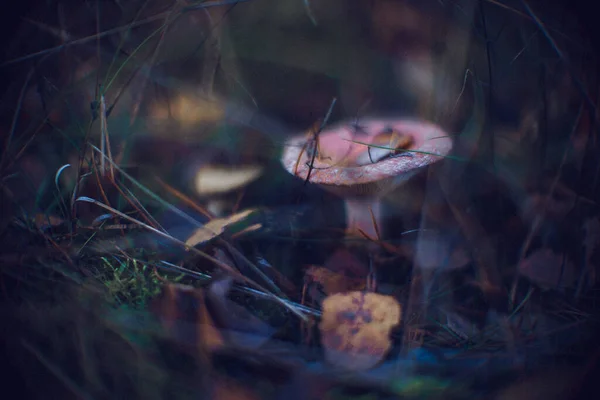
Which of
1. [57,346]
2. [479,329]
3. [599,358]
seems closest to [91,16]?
[57,346]

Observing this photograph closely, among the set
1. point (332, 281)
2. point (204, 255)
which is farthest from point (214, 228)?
point (332, 281)

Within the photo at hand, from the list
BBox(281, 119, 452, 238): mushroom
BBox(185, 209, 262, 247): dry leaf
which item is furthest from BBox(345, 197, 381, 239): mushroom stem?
BBox(185, 209, 262, 247): dry leaf

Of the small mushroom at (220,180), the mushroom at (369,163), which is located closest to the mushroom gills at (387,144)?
the mushroom at (369,163)

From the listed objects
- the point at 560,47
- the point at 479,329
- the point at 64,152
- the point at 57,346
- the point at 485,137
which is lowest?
the point at 57,346

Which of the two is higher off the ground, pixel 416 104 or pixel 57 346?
pixel 416 104

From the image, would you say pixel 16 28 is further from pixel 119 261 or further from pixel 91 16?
pixel 119 261

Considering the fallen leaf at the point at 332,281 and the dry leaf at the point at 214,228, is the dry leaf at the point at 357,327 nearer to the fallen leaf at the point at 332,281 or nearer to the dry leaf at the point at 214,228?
the fallen leaf at the point at 332,281

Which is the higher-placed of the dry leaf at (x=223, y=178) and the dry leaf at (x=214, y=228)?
the dry leaf at (x=223, y=178)

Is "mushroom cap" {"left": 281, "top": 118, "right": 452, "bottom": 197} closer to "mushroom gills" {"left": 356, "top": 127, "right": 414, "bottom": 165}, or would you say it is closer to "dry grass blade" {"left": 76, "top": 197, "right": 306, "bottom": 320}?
"mushroom gills" {"left": 356, "top": 127, "right": 414, "bottom": 165}
